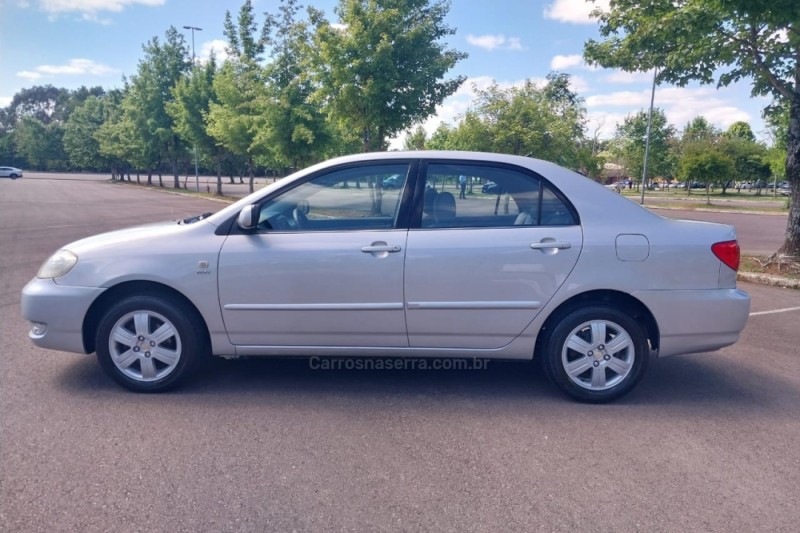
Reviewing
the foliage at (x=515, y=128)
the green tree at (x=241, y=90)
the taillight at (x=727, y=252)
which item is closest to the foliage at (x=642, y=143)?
the foliage at (x=515, y=128)

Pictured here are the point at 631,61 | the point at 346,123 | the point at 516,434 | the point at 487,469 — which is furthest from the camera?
the point at 346,123

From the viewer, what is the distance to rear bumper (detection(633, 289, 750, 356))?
3930 mm

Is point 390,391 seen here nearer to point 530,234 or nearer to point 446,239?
point 446,239

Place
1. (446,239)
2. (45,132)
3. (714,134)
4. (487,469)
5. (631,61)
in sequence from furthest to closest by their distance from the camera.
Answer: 1. (45,132)
2. (714,134)
3. (631,61)
4. (446,239)
5. (487,469)

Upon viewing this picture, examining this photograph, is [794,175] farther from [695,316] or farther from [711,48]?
[695,316]

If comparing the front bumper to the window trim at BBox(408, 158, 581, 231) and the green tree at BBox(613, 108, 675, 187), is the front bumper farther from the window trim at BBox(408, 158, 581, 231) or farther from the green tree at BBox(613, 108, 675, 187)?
the green tree at BBox(613, 108, 675, 187)

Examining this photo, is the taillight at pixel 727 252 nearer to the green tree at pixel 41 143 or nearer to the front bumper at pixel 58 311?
the front bumper at pixel 58 311

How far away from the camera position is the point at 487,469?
3119 millimetres

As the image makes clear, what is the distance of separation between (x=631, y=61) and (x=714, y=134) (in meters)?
61.3

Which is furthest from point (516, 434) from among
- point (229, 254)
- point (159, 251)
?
point (159, 251)

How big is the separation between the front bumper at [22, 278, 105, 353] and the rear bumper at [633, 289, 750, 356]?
388cm

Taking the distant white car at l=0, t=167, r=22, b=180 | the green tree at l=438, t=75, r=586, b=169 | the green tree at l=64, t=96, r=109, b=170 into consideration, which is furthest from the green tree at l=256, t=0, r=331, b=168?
the distant white car at l=0, t=167, r=22, b=180

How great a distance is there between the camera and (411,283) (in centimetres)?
388

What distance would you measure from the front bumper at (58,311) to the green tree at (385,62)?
11.6 m
